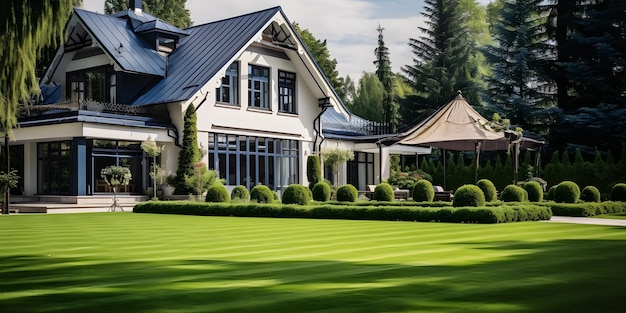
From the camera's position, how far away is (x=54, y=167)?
99.2 ft

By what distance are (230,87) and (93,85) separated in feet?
25.8

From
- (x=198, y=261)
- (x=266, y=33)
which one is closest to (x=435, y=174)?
(x=266, y=33)

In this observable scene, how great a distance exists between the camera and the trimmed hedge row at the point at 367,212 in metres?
18.0

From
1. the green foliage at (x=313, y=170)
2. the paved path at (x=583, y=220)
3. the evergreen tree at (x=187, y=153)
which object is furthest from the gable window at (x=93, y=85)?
the paved path at (x=583, y=220)

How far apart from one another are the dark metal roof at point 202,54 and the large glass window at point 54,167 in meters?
3.91

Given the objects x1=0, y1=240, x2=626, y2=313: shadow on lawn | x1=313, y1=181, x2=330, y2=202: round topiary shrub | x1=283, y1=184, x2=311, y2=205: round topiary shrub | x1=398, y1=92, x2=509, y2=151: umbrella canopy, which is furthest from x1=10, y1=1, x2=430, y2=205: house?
x1=0, y1=240, x2=626, y2=313: shadow on lawn

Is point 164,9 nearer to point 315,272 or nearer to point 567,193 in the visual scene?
point 567,193

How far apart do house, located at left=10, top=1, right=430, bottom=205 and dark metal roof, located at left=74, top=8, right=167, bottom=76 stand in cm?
7

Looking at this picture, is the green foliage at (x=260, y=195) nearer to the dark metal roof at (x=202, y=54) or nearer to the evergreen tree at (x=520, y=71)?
the dark metal roof at (x=202, y=54)

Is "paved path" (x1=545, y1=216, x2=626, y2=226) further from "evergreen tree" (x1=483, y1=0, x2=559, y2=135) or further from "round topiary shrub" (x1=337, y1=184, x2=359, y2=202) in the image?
"evergreen tree" (x1=483, y1=0, x2=559, y2=135)

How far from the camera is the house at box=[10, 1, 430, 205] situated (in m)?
29.0

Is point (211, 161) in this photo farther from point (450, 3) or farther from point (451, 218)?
point (450, 3)

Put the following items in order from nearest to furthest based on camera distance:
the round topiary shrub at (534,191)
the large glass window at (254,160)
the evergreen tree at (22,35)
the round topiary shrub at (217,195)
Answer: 1. the evergreen tree at (22,35)
2. the round topiary shrub at (534,191)
3. the round topiary shrub at (217,195)
4. the large glass window at (254,160)

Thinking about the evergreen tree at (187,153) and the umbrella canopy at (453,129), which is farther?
the evergreen tree at (187,153)
